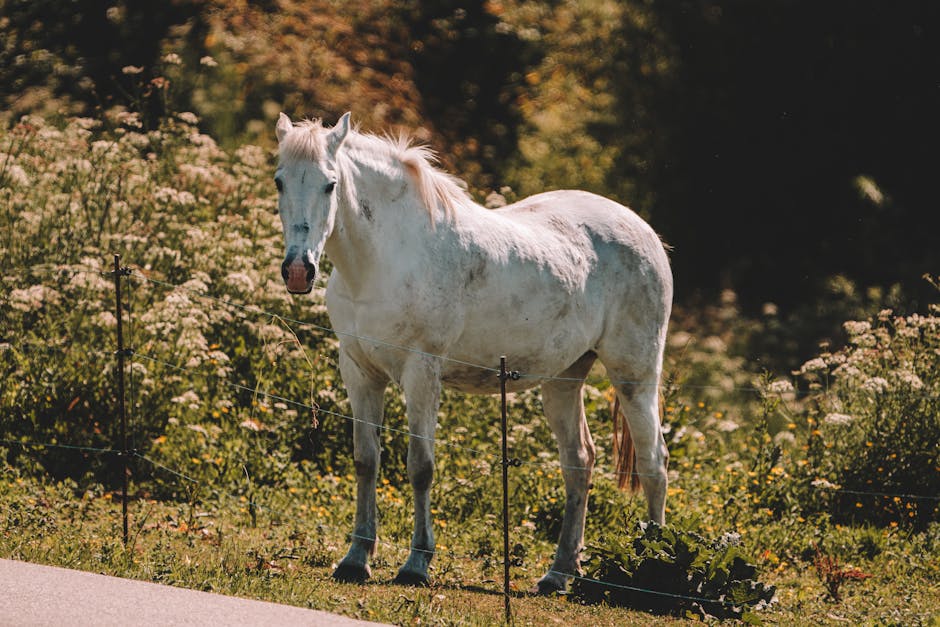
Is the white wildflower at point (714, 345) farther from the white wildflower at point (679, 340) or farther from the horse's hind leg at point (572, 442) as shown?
the horse's hind leg at point (572, 442)

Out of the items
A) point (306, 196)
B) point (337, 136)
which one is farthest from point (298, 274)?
point (337, 136)

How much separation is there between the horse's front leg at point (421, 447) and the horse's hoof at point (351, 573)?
200 millimetres

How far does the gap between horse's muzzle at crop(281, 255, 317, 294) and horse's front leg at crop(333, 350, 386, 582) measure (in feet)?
3.38

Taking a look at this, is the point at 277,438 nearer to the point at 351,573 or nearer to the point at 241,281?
the point at 241,281

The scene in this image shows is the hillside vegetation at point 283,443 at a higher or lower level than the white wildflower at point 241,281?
lower

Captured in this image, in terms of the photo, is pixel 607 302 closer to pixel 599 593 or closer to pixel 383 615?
pixel 599 593

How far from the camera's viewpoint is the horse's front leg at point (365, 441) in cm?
750

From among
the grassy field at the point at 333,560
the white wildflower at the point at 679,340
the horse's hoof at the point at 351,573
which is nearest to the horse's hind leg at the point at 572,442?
the grassy field at the point at 333,560

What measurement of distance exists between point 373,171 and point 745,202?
11.7 metres

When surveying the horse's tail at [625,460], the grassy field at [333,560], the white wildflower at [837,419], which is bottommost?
the grassy field at [333,560]

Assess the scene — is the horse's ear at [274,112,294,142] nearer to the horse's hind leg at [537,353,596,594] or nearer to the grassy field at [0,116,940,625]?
the grassy field at [0,116,940,625]

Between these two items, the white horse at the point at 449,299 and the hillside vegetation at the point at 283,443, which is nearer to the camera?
the white horse at the point at 449,299

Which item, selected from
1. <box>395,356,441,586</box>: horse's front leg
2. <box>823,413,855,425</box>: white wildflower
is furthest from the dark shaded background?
<box>395,356,441,586</box>: horse's front leg

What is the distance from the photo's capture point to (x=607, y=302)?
8.30 meters
